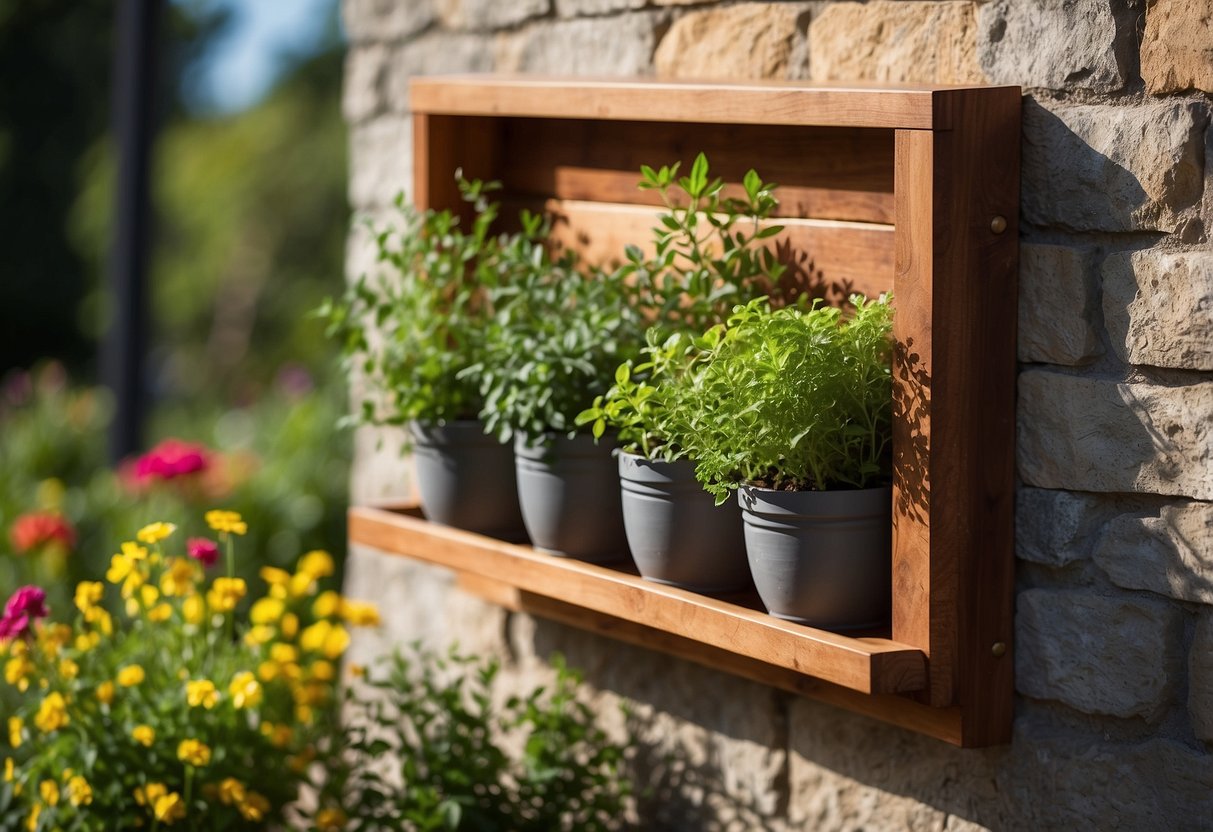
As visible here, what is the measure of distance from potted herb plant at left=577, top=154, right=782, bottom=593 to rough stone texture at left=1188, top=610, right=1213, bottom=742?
50 cm

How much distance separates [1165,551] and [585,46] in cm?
115

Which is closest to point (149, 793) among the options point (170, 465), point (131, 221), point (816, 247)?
point (170, 465)

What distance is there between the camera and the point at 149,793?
174cm

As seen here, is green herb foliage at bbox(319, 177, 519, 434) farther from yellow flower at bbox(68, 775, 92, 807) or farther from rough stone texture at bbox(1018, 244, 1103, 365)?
rough stone texture at bbox(1018, 244, 1103, 365)

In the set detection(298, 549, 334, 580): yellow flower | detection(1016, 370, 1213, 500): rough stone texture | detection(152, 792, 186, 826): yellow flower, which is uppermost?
detection(1016, 370, 1213, 500): rough stone texture

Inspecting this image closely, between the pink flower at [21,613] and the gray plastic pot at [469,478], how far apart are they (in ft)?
1.80

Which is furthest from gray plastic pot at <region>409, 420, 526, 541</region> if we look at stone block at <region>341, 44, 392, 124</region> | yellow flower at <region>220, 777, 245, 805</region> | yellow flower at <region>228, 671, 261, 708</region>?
stone block at <region>341, 44, 392, 124</region>

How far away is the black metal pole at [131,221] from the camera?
3.56 m

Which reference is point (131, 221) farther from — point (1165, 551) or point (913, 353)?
point (1165, 551)

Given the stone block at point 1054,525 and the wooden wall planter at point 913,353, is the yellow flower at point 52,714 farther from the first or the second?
the stone block at point 1054,525

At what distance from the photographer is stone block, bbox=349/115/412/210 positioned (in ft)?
7.78

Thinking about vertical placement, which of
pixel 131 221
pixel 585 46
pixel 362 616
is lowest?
pixel 362 616

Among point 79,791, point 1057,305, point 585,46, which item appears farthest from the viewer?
point 585,46

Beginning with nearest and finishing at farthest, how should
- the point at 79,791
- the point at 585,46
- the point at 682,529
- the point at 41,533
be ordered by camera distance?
the point at 682,529 → the point at 79,791 → the point at 585,46 → the point at 41,533
